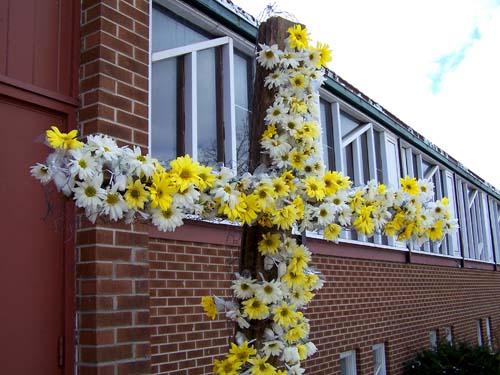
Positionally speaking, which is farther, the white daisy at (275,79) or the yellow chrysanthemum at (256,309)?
the white daisy at (275,79)

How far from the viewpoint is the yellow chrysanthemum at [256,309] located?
91.5 inches

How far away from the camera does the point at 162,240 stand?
457cm

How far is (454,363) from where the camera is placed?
9.24 metres

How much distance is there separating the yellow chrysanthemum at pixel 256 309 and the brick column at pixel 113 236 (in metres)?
1.45

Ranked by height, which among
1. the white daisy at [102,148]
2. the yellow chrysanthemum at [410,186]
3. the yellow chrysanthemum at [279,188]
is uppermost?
the white daisy at [102,148]

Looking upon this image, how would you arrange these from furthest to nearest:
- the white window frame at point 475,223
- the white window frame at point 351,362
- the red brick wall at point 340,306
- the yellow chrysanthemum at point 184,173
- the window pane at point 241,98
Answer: the white window frame at point 475,223
the white window frame at point 351,362
the window pane at point 241,98
the red brick wall at point 340,306
the yellow chrysanthemum at point 184,173

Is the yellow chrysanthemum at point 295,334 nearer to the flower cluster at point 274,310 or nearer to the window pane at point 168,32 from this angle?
the flower cluster at point 274,310

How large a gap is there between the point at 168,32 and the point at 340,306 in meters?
4.08

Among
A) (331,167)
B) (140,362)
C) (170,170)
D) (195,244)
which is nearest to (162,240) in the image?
(195,244)

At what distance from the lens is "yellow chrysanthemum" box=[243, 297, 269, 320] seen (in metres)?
2.32

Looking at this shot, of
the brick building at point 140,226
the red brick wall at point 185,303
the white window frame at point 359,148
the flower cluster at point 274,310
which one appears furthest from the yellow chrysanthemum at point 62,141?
the white window frame at point 359,148

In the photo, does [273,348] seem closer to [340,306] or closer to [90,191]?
[90,191]

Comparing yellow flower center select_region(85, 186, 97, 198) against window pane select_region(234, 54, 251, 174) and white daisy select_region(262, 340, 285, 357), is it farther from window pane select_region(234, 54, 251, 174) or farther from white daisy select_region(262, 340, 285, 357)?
window pane select_region(234, 54, 251, 174)

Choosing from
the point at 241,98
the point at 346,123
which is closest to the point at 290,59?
the point at 241,98
